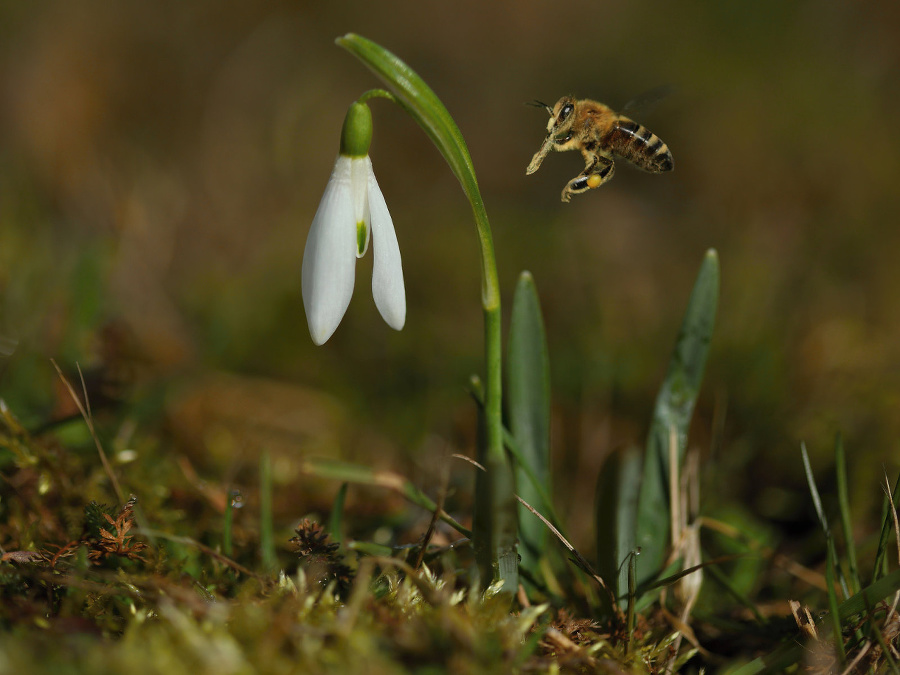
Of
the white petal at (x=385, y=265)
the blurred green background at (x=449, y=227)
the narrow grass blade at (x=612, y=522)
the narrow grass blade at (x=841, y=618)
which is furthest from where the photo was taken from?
the blurred green background at (x=449, y=227)

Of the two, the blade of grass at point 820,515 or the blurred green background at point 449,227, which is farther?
the blurred green background at point 449,227

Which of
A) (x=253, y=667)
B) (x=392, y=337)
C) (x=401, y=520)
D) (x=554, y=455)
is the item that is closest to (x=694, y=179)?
(x=392, y=337)

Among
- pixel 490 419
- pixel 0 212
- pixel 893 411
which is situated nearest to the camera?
pixel 490 419

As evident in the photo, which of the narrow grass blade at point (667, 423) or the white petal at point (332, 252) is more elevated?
the white petal at point (332, 252)

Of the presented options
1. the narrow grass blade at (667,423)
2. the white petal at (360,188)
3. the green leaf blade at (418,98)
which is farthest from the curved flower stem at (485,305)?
the narrow grass blade at (667,423)

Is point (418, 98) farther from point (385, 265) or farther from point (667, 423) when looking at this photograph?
point (667, 423)

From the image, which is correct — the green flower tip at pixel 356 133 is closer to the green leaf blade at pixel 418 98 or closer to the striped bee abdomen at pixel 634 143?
the green leaf blade at pixel 418 98

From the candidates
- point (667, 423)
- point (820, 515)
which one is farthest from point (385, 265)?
point (820, 515)

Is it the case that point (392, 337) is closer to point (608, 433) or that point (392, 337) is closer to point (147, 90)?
point (608, 433)
